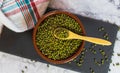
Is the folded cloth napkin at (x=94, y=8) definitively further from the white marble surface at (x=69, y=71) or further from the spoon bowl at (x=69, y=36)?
the spoon bowl at (x=69, y=36)

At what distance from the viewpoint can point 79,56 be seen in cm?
104

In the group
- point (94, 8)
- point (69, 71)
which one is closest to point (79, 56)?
point (69, 71)

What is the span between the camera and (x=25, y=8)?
93 centimetres

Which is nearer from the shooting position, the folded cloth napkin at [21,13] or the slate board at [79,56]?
the folded cloth napkin at [21,13]

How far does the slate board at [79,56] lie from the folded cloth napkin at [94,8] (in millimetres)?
22

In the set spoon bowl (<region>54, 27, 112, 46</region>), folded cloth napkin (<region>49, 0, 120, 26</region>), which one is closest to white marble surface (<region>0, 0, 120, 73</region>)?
folded cloth napkin (<region>49, 0, 120, 26</region>)

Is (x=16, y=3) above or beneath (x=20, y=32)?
above

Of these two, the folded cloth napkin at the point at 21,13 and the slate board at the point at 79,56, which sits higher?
the folded cloth napkin at the point at 21,13

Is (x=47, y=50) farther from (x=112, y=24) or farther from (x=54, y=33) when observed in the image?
(x=112, y=24)

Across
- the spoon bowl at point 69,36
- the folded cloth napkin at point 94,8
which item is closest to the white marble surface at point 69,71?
the folded cloth napkin at point 94,8

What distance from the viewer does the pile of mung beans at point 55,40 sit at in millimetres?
967

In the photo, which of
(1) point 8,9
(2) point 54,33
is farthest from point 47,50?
(1) point 8,9

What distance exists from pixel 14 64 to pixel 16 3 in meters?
0.24

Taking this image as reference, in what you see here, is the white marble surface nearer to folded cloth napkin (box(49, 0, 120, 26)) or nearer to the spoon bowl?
folded cloth napkin (box(49, 0, 120, 26))
